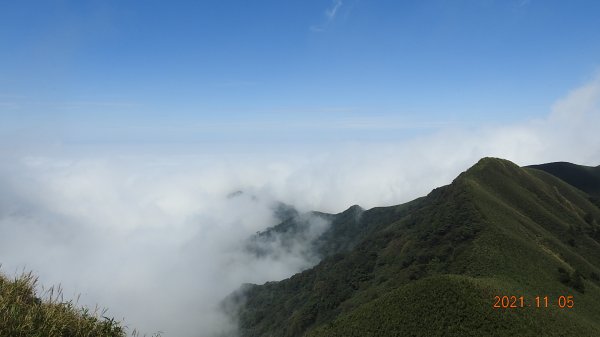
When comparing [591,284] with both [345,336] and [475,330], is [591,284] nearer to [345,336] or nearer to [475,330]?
[475,330]

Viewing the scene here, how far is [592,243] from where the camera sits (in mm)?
117312

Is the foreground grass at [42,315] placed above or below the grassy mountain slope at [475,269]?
below

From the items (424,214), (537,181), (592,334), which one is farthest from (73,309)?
(537,181)

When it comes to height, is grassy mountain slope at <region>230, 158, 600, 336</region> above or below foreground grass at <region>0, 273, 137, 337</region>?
above

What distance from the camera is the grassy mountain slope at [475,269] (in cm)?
5884

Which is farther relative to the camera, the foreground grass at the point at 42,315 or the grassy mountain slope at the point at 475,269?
the grassy mountain slope at the point at 475,269

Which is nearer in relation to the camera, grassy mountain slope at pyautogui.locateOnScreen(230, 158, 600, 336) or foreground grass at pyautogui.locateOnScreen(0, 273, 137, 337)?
foreground grass at pyautogui.locateOnScreen(0, 273, 137, 337)

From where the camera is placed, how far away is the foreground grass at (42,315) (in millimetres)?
11430

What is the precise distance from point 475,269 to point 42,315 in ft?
259

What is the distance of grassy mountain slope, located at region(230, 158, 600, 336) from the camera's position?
193 feet

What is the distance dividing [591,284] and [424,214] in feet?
191

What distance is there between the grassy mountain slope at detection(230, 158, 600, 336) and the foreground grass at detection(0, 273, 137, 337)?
54.1 meters

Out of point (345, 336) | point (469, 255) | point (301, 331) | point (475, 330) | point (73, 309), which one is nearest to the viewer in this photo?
point (73, 309)

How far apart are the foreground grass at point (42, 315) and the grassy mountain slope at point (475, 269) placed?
178ft
